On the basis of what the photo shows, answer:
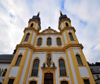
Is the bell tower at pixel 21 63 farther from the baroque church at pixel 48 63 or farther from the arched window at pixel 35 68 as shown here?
the arched window at pixel 35 68

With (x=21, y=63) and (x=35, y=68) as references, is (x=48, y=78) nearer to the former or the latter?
(x=35, y=68)

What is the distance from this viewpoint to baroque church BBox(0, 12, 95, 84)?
397 inches

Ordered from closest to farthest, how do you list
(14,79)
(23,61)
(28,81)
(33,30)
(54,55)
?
(14,79) → (28,81) → (23,61) → (54,55) → (33,30)

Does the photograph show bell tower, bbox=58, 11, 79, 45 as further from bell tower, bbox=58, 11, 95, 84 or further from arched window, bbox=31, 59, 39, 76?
arched window, bbox=31, 59, 39, 76

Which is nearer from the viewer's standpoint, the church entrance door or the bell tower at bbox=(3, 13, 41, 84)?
the bell tower at bbox=(3, 13, 41, 84)

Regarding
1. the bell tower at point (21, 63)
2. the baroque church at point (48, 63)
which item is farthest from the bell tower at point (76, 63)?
the bell tower at point (21, 63)

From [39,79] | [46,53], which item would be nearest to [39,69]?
[39,79]

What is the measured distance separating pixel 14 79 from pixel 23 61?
8.93 feet

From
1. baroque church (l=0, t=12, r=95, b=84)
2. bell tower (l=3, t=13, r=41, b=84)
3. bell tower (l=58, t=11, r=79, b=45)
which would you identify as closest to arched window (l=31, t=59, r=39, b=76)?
baroque church (l=0, t=12, r=95, b=84)

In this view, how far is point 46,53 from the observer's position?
1402 cm

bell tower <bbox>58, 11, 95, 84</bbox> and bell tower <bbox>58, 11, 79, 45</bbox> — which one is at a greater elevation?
bell tower <bbox>58, 11, 79, 45</bbox>

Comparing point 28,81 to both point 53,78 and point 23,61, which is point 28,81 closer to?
point 23,61

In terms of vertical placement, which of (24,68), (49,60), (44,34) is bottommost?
(24,68)

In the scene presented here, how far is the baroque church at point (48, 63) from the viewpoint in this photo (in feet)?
33.1
